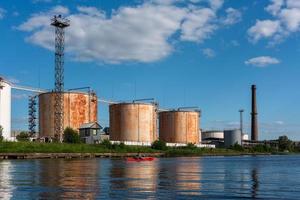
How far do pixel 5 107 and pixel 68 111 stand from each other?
28958 millimetres

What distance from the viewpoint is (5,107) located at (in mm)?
135625

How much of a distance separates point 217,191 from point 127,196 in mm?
7291

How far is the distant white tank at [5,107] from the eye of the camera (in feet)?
441

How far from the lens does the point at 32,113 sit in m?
185

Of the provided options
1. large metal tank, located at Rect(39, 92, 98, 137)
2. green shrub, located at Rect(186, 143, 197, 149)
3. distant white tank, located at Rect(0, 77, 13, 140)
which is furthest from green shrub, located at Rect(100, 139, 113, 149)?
green shrub, located at Rect(186, 143, 197, 149)

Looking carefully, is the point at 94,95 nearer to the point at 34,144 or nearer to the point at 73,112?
the point at 73,112

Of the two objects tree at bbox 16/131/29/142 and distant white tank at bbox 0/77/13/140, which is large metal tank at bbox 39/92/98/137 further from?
distant white tank at bbox 0/77/13/140

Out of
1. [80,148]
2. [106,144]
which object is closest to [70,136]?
[80,148]

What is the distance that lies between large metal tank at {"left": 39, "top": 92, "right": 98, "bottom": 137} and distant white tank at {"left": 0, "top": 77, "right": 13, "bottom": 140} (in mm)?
23775

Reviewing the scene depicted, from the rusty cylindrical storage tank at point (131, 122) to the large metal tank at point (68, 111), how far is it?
14417 millimetres

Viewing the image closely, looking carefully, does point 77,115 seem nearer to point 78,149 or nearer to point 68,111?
point 68,111

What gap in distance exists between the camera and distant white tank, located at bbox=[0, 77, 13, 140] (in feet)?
441

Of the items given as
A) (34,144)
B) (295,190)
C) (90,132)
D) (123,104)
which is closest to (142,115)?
(123,104)

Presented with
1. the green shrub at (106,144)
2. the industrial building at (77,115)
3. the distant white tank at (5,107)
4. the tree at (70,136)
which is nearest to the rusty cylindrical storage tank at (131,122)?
the industrial building at (77,115)
